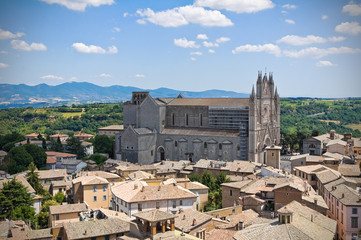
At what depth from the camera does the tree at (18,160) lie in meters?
66.4

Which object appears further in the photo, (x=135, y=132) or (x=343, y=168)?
(x=135, y=132)

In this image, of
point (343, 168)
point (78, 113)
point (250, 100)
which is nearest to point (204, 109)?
point (250, 100)

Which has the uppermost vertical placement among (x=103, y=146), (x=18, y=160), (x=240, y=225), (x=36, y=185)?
(x=103, y=146)

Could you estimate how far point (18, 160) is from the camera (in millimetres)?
68625

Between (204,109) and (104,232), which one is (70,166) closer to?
(204,109)

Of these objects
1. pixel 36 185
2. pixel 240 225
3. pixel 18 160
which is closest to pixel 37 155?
pixel 18 160

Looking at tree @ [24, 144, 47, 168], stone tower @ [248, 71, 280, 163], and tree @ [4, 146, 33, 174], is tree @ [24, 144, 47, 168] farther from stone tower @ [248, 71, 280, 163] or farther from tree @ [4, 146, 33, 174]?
stone tower @ [248, 71, 280, 163]

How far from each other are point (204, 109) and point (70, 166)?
23.8 m

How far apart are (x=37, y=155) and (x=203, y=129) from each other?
2790 centimetres

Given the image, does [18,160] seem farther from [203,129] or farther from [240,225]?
[240,225]

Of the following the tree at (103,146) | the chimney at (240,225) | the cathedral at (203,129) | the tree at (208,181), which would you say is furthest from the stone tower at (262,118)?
the chimney at (240,225)

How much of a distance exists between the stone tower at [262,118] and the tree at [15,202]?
109ft

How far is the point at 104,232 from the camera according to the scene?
32156mm

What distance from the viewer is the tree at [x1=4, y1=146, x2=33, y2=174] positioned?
6644 cm
